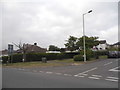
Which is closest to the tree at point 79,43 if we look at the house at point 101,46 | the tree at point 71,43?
the tree at point 71,43

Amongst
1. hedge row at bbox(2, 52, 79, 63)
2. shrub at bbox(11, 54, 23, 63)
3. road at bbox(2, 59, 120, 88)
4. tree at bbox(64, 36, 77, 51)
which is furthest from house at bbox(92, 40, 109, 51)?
road at bbox(2, 59, 120, 88)

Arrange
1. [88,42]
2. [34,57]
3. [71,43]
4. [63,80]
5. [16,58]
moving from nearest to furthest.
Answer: [63,80]
[16,58]
[34,57]
[88,42]
[71,43]

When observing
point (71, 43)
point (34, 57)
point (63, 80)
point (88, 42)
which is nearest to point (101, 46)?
point (71, 43)

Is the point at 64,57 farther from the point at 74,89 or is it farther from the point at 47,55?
the point at 74,89

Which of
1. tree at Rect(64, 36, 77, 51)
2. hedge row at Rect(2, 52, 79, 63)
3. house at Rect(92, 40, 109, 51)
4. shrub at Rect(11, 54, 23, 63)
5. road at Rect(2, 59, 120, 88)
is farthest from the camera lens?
tree at Rect(64, 36, 77, 51)

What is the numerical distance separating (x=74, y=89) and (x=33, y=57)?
33.0 m

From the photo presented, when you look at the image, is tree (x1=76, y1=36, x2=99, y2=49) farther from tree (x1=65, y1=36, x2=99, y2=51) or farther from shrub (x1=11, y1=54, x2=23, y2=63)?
shrub (x1=11, y1=54, x2=23, y2=63)

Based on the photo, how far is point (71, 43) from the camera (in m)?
48.7

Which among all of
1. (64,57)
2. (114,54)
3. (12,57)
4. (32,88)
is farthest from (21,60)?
(32,88)

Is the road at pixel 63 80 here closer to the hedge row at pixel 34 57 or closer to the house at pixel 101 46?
the hedge row at pixel 34 57

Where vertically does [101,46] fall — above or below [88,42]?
above

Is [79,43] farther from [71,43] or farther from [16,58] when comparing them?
[16,58]

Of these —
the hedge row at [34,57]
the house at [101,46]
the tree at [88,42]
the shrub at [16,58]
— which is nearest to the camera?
the hedge row at [34,57]

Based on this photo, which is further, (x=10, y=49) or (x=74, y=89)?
(x=10, y=49)
